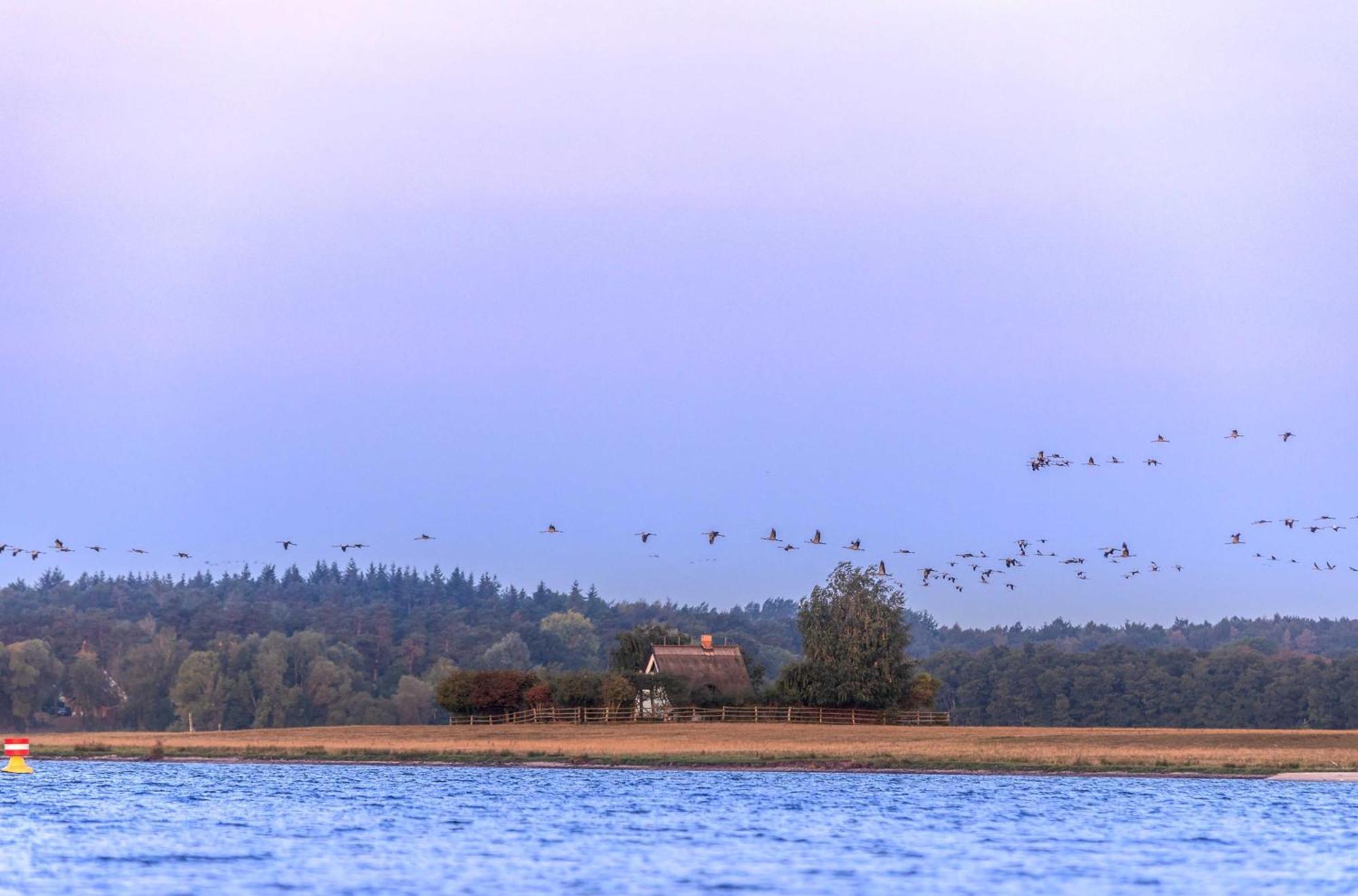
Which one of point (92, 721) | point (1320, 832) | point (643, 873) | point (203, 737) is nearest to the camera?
point (643, 873)

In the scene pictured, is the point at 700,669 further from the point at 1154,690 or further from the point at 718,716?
the point at 1154,690

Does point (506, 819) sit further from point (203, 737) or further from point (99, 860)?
point (203, 737)

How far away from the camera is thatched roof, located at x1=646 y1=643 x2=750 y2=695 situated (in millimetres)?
118062

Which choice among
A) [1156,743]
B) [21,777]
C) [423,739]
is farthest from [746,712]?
[21,777]

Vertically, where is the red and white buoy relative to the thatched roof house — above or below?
below

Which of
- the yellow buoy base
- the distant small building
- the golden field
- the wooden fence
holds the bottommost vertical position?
the yellow buoy base

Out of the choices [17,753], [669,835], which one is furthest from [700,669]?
[669,835]

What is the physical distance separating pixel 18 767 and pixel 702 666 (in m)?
52.9

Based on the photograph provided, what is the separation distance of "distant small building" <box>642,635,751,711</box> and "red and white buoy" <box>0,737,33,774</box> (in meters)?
46.2

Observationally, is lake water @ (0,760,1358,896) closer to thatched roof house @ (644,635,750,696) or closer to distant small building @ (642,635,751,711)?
distant small building @ (642,635,751,711)

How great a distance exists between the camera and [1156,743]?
9212 cm

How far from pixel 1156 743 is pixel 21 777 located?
184 feet

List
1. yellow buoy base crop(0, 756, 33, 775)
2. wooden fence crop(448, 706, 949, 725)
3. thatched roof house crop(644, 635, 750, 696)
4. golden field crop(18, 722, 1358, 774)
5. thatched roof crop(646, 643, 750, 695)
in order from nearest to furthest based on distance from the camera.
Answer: yellow buoy base crop(0, 756, 33, 775)
golden field crop(18, 722, 1358, 774)
wooden fence crop(448, 706, 949, 725)
thatched roof house crop(644, 635, 750, 696)
thatched roof crop(646, 643, 750, 695)

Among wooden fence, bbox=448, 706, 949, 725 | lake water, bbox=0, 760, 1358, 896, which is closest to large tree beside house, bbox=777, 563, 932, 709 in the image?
A: wooden fence, bbox=448, 706, 949, 725
